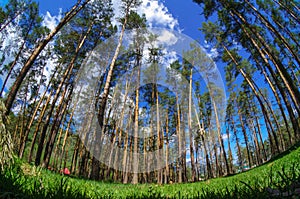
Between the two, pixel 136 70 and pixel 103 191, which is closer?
pixel 103 191

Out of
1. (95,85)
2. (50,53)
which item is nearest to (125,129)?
(95,85)

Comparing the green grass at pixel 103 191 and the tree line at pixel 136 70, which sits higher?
the tree line at pixel 136 70

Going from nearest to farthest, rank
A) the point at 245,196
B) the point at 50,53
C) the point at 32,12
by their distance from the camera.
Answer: the point at 245,196
the point at 32,12
the point at 50,53

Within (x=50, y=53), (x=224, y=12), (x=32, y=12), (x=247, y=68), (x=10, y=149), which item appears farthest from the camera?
(x=247, y=68)

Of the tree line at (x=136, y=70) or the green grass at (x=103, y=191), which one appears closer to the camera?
the green grass at (x=103, y=191)

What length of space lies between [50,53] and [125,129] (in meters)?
16.5

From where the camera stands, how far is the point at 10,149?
2.96 m

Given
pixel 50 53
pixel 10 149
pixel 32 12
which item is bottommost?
pixel 10 149

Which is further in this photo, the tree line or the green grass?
the tree line

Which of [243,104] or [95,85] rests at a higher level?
[243,104]

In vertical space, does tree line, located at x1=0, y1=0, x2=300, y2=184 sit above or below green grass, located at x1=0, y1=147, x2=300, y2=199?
above

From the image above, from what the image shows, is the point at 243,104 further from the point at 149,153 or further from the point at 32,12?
the point at 32,12

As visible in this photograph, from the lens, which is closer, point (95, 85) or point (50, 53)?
point (50, 53)

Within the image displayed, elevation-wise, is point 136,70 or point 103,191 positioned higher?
point 136,70
